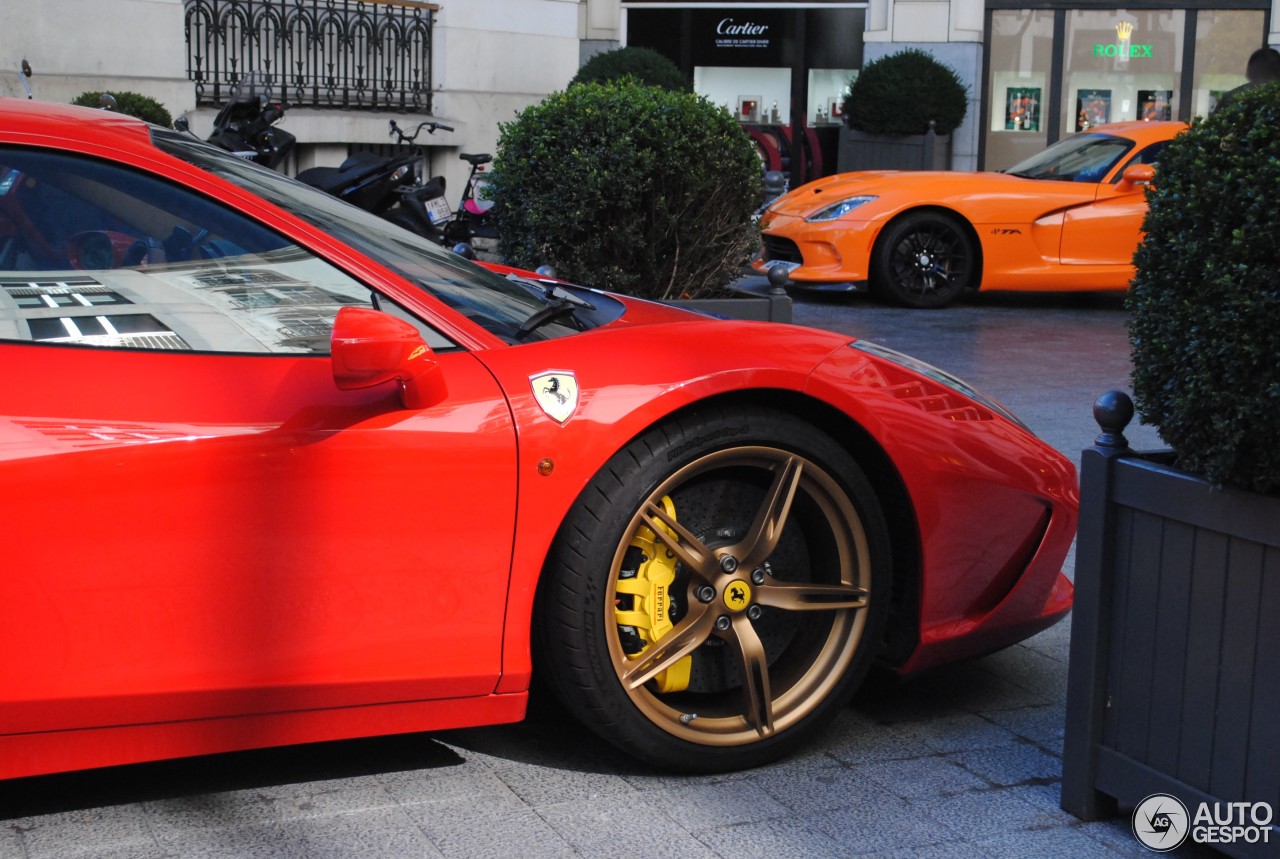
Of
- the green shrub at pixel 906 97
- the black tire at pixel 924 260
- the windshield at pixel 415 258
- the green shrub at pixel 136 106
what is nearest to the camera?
the windshield at pixel 415 258

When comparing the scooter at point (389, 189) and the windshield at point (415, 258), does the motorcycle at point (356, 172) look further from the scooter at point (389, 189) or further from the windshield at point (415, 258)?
the windshield at point (415, 258)

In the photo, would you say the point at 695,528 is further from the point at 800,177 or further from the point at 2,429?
the point at 800,177

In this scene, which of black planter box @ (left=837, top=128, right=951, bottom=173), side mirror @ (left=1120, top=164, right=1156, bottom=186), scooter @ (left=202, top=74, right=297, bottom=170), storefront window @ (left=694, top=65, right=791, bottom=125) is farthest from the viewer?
storefront window @ (left=694, top=65, right=791, bottom=125)

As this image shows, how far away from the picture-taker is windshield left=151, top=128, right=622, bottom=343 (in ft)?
10.8

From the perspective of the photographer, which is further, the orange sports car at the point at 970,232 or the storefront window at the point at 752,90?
the storefront window at the point at 752,90

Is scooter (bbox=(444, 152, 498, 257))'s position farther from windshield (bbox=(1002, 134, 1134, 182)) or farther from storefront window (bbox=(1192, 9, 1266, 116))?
storefront window (bbox=(1192, 9, 1266, 116))

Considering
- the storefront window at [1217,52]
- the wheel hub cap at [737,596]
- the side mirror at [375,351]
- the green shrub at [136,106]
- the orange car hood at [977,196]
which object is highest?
the storefront window at [1217,52]

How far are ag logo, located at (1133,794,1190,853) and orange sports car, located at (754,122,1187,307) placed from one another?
8.77 metres

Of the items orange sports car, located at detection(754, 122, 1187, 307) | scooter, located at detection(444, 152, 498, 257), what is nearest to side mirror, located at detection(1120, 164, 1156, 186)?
orange sports car, located at detection(754, 122, 1187, 307)

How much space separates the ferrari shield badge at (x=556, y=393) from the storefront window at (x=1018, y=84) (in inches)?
747

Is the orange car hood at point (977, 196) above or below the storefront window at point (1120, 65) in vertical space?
below

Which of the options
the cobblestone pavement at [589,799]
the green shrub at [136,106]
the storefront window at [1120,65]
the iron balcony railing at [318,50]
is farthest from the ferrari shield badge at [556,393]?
the storefront window at [1120,65]

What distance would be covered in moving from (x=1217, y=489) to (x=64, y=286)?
7.26 feet

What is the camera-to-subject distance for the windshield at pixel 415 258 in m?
3.30
